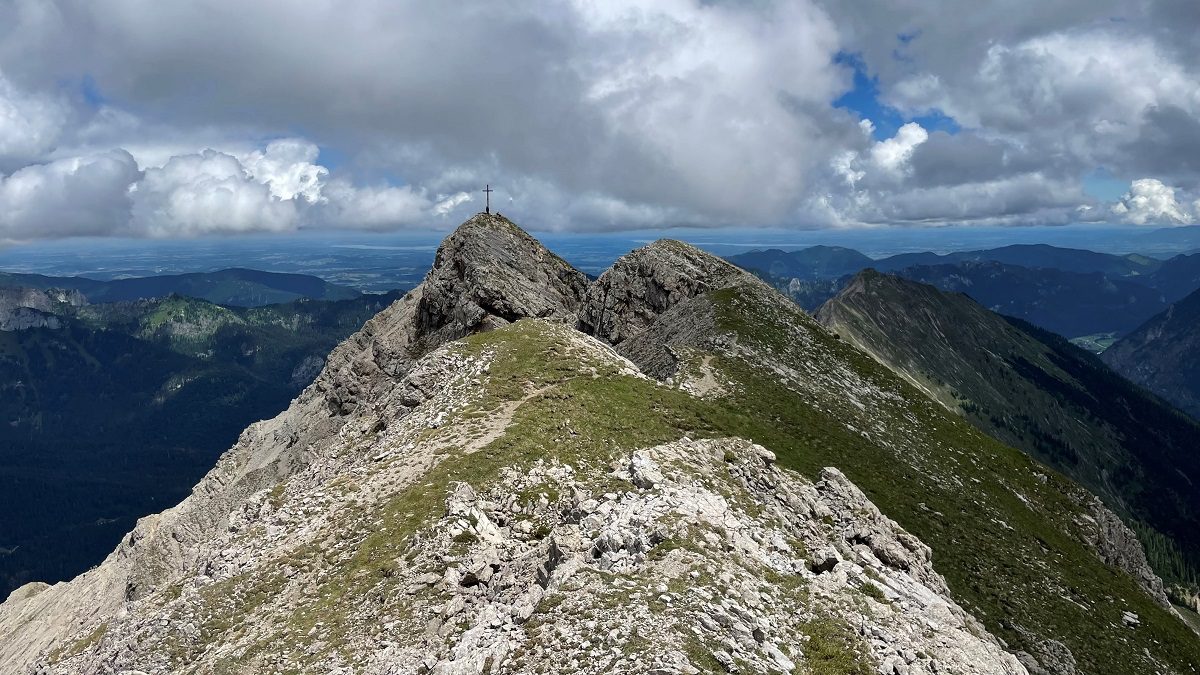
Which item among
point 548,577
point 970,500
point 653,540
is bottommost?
point 970,500

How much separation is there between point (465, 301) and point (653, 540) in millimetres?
56932

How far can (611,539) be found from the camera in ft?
75.9

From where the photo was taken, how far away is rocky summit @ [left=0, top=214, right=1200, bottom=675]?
64.6 ft

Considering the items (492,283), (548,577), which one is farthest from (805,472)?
(492,283)

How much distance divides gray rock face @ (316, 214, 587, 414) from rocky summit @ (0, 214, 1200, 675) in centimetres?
126

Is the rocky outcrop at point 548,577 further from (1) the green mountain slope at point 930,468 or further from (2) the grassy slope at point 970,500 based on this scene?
(1) the green mountain slope at point 930,468

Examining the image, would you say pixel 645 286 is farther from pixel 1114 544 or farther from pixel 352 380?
pixel 1114 544

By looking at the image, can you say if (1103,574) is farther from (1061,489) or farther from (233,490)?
(233,490)

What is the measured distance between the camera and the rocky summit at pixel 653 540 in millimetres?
19703

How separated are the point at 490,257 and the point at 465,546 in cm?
5850

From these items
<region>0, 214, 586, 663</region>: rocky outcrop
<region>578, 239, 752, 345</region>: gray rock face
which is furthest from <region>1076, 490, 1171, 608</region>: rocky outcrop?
<region>0, 214, 586, 663</region>: rocky outcrop

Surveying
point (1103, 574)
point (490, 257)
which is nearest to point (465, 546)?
point (1103, 574)

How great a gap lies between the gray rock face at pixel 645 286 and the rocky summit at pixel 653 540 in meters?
9.53

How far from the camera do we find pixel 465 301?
75.4 meters
